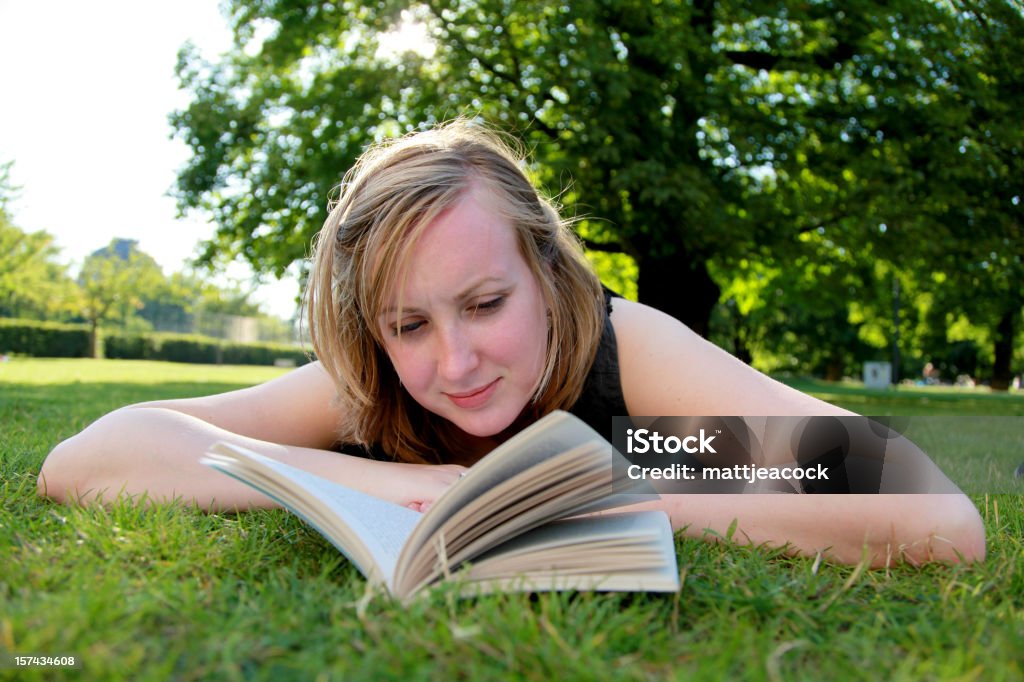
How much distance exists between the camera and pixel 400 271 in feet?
6.42

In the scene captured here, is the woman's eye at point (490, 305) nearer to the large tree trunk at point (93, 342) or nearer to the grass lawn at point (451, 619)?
the grass lawn at point (451, 619)

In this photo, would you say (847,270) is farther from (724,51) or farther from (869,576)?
(869,576)

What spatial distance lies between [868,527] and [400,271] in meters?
1.26

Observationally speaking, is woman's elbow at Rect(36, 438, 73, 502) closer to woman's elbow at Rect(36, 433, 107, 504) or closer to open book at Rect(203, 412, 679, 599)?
woman's elbow at Rect(36, 433, 107, 504)

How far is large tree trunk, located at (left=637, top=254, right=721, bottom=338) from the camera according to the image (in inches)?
490

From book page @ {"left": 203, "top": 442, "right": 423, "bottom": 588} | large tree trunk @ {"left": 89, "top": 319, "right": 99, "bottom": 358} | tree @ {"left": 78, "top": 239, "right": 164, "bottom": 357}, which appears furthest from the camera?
tree @ {"left": 78, "top": 239, "right": 164, "bottom": 357}

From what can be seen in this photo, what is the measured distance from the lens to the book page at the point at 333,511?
1307mm

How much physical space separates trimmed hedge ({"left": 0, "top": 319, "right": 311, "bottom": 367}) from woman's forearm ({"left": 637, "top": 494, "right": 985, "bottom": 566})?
2845 centimetres

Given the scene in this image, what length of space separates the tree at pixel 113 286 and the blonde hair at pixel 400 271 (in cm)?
4759

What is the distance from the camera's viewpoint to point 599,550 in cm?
129

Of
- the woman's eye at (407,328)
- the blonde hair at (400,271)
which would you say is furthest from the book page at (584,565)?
the blonde hair at (400,271)

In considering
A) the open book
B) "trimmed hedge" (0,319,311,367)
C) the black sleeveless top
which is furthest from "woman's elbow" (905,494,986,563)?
"trimmed hedge" (0,319,311,367)

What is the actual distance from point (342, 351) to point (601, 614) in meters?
1.40

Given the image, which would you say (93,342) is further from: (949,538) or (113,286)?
(949,538)
